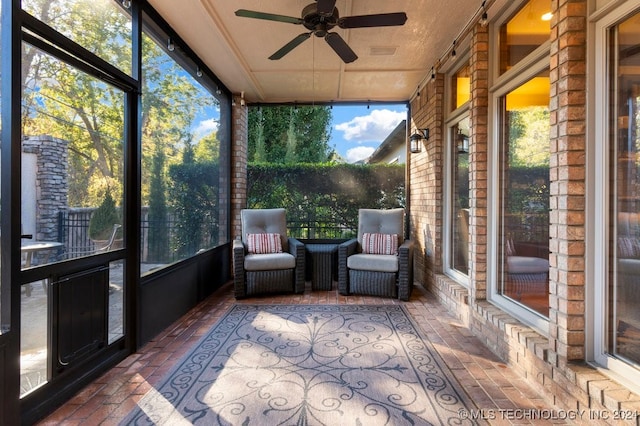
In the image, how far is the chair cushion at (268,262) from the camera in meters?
4.11

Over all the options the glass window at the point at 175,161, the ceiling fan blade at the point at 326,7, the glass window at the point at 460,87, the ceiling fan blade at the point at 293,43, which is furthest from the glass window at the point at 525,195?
the glass window at the point at 175,161

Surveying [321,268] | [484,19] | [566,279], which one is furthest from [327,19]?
[321,268]

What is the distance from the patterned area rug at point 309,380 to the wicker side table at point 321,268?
1311 mm

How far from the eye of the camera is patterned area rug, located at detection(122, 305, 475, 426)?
181 centimetres

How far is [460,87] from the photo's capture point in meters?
3.73

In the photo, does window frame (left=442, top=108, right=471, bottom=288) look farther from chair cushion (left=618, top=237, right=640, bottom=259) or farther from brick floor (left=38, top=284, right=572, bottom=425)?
chair cushion (left=618, top=237, right=640, bottom=259)

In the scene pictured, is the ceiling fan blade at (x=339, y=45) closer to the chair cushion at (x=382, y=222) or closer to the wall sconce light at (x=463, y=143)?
the wall sconce light at (x=463, y=143)

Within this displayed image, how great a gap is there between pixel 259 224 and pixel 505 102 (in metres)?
3.26

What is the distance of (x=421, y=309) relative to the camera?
3672 mm

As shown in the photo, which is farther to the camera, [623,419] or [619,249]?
[619,249]

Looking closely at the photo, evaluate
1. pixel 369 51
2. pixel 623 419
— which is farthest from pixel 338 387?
pixel 369 51

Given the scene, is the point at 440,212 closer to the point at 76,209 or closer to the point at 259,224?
the point at 259,224

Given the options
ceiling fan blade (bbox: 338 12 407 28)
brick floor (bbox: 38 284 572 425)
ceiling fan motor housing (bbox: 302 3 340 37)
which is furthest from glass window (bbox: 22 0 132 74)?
brick floor (bbox: 38 284 572 425)

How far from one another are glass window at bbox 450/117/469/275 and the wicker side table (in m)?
1.59
